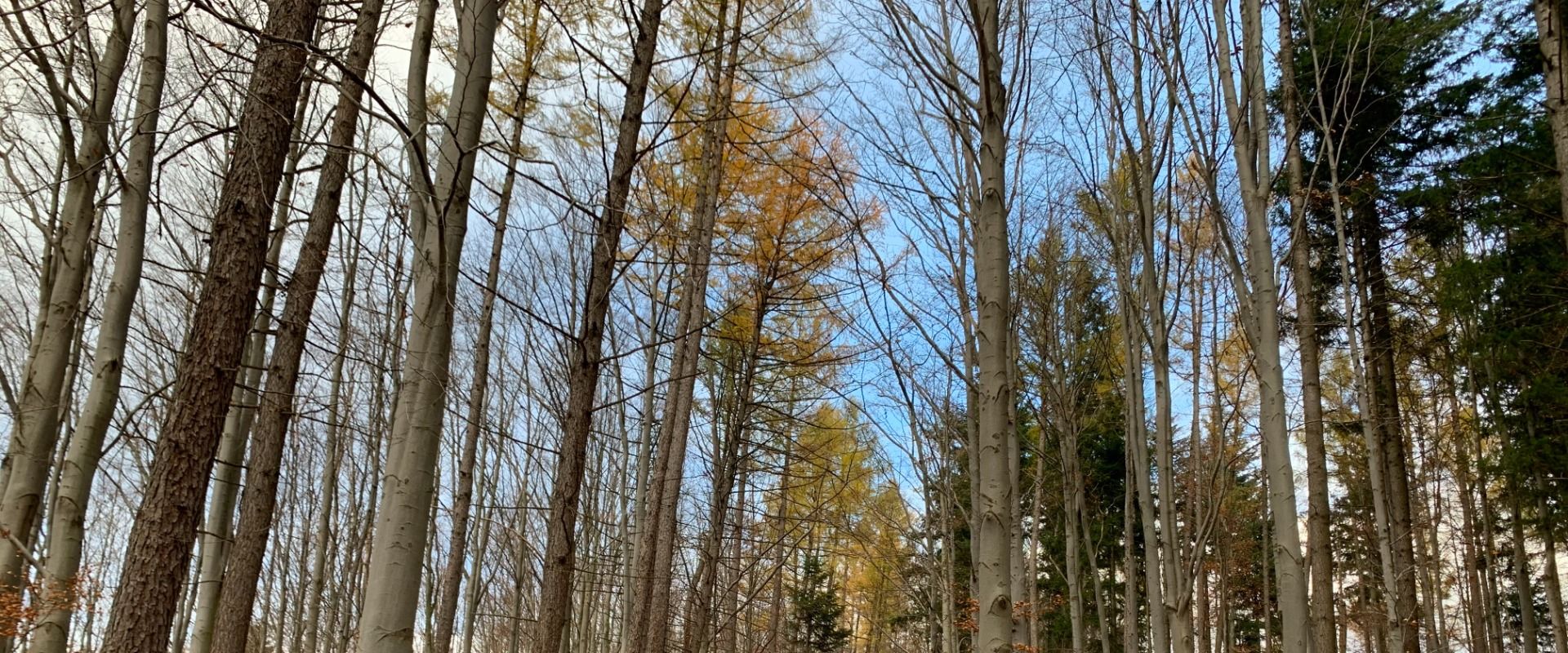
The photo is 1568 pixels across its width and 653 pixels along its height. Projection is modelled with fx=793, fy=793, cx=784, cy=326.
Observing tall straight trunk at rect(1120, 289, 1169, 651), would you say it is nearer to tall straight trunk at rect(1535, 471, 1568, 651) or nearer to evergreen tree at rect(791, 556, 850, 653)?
tall straight trunk at rect(1535, 471, 1568, 651)

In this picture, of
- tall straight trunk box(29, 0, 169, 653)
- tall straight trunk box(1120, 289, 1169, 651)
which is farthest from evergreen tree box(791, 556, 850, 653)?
tall straight trunk box(29, 0, 169, 653)

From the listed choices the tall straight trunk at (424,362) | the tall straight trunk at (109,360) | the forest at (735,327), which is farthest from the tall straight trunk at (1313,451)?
the tall straight trunk at (109,360)

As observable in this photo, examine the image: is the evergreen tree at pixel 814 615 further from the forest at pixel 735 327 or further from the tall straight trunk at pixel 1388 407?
the tall straight trunk at pixel 1388 407

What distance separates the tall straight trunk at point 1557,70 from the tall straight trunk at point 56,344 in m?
9.74

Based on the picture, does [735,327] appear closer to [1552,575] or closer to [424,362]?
[424,362]

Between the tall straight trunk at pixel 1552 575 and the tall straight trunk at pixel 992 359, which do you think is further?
the tall straight trunk at pixel 1552 575

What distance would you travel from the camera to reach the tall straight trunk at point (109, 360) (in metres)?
4.55

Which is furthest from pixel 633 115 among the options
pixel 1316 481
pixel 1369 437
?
pixel 1369 437

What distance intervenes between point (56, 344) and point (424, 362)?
4266 mm

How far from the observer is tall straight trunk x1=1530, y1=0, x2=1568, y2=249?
6051 mm


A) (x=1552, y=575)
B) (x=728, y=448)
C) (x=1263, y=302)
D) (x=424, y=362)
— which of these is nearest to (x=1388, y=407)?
→ (x=1552, y=575)

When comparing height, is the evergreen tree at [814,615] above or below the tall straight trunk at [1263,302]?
below

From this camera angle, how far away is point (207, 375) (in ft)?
11.1

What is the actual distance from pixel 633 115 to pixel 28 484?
4423mm
